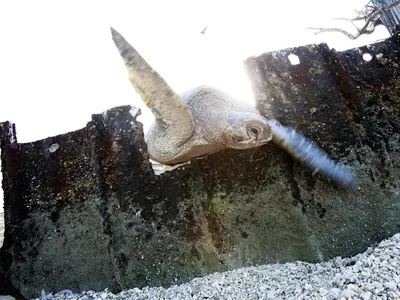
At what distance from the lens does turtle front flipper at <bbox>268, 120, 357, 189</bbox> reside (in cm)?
230

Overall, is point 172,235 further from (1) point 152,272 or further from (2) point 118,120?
(2) point 118,120

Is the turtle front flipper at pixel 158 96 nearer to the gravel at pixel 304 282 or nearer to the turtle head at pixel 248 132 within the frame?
the turtle head at pixel 248 132

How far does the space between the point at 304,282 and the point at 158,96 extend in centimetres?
186

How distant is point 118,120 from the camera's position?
2691mm

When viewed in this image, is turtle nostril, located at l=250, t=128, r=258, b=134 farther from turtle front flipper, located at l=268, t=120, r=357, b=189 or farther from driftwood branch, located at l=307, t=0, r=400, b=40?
driftwood branch, located at l=307, t=0, r=400, b=40

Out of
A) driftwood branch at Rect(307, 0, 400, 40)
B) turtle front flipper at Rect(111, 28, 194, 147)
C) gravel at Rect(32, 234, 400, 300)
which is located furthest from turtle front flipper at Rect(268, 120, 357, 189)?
driftwood branch at Rect(307, 0, 400, 40)

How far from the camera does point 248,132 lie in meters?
2.11

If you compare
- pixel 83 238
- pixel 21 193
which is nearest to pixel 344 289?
pixel 83 238

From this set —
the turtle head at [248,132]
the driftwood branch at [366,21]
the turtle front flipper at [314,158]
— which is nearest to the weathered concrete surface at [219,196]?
the turtle front flipper at [314,158]

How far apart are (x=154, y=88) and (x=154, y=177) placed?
803mm

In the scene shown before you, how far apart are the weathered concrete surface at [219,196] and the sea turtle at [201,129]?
0.11 metres

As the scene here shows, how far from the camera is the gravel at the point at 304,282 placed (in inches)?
61.8

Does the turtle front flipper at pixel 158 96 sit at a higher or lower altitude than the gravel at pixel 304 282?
higher

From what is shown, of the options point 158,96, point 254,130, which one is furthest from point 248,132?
point 158,96
